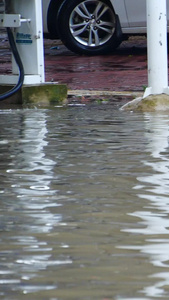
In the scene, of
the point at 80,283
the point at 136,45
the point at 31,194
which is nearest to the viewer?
the point at 80,283

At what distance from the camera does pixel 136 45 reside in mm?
14938

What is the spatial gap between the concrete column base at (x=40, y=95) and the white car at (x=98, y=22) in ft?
11.9

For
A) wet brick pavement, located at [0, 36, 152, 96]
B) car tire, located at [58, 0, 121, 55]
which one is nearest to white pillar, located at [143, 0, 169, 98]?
wet brick pavement, located at [0, 36, 152, 96]

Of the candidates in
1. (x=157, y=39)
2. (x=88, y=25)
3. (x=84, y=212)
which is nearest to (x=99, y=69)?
(x=88, y=25)

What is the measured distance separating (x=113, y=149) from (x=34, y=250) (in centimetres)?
229

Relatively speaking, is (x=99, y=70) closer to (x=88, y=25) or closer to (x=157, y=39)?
(x=88, y=25)

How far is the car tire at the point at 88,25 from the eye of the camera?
12180 millimetres

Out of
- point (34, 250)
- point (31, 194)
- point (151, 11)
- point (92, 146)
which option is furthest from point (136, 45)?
point (34, 250)

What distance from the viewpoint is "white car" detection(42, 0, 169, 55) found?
1215 centimetres

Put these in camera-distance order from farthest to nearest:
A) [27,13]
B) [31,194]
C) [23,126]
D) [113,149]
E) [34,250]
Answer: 1. [27,13]
2. [23,126]
3. [113,149]
4. [31,194]
5. [34,250]

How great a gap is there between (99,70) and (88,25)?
1.35m

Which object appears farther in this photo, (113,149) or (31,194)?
(113,149)

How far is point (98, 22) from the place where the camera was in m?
12.2

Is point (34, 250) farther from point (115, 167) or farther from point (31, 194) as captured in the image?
point (115, 167)
